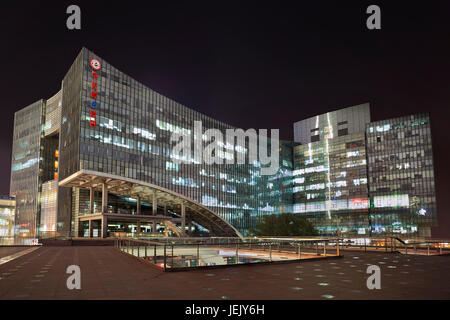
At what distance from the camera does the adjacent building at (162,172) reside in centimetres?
6844

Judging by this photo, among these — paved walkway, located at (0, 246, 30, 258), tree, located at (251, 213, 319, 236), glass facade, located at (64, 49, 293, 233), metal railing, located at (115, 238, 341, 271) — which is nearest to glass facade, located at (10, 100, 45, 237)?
glass facade, located at (64, 49, 293, 233)

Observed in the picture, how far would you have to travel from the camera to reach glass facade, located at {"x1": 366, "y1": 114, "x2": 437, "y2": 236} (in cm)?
10094

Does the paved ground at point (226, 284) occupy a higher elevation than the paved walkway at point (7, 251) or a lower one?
higher

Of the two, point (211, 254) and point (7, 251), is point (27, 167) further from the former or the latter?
point (211, 254)

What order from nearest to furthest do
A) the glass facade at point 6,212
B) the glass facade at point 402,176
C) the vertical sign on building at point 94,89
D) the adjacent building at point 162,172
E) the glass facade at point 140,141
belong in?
the adjacent building at point 162,172, the vertical sign on building at point 94,89, the glass facade at point 140,141, the glass facade at point 402,176, the glass facade at point 6,212

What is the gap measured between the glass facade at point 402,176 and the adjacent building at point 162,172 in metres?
0.43

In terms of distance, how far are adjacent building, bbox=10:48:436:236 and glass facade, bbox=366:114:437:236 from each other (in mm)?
426

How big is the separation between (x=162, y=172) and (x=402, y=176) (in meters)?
70.3

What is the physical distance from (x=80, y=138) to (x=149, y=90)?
22.1m

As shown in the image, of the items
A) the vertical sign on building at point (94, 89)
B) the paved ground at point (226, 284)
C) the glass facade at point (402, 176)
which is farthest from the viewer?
the glass facade at point (402, 176)

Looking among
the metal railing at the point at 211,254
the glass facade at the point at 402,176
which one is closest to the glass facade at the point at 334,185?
the glass facade at the point at 402,176

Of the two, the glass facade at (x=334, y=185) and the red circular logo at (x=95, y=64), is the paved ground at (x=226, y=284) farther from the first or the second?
the glass facade at (x=334, y=185)

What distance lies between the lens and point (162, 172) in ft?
266
